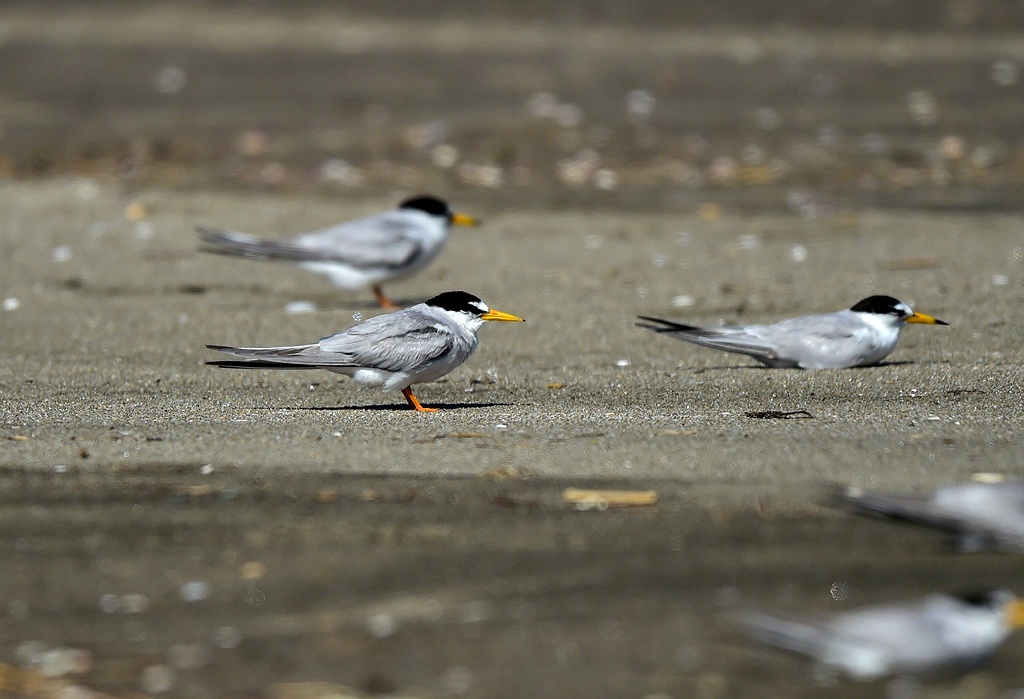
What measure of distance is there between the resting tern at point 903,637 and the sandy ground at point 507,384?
0.18 feet

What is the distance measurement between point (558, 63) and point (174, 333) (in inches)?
302

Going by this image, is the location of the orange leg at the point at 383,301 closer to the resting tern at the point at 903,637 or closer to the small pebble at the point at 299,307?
the small pebble at the point at 299,307

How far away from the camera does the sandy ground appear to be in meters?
3.31

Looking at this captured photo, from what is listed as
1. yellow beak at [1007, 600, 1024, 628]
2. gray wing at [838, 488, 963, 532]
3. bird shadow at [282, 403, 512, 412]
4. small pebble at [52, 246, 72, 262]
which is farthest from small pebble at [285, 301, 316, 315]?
yellow beak at [1007, 600, 1024, 628]

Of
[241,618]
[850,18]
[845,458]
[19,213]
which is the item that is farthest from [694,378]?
[850,18]

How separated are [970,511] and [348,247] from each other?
4.90 metres

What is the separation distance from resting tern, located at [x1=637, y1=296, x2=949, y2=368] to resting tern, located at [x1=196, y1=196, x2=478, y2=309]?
2.34m

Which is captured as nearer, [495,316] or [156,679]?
[156,679]

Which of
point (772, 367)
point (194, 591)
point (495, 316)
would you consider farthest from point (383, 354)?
point (194, 591)

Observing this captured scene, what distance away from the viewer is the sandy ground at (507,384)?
10.9 feet

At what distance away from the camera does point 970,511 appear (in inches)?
143

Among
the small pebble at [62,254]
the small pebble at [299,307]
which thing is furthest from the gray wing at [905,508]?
the small pebble at [62,254]

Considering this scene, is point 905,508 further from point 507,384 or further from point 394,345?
point 507,384

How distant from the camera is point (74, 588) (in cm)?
354
